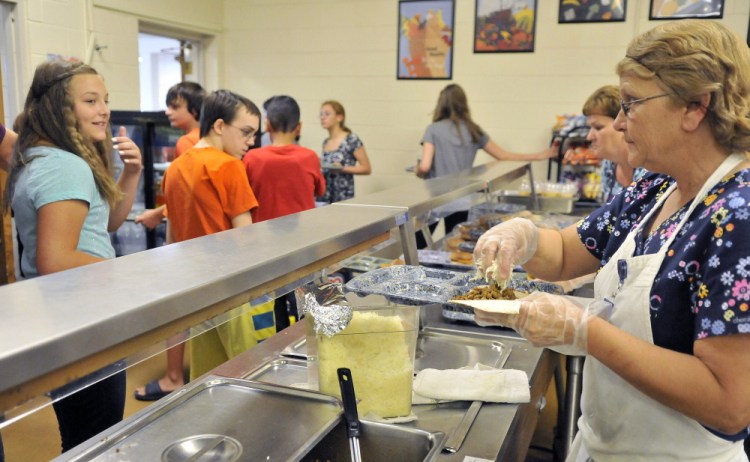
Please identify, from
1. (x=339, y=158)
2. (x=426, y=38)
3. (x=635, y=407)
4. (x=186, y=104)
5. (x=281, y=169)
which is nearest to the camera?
(x=635, y=407)

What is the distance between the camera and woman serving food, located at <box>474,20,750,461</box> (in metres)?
1.04

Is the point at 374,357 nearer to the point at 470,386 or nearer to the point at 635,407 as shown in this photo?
the point at 470,386

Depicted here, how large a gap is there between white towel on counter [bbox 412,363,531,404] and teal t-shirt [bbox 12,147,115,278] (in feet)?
3.64

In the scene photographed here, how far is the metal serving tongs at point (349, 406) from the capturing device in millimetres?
1209

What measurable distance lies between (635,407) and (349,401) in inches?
23.1

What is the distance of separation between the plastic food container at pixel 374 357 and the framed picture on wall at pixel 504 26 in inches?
195

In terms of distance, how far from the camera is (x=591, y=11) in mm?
5477

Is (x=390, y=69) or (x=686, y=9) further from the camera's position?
(x=390, y=69)

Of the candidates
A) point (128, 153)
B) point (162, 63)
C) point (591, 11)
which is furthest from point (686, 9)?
point (162, 63)

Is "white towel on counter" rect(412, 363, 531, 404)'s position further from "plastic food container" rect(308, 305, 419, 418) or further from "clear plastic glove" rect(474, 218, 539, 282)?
"clear plastic glove" rect(474, 218, 539, 282)

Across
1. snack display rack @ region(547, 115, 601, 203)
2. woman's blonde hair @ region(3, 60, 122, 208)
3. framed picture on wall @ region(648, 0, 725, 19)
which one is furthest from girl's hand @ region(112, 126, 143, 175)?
framed picture on wall @ region(648, 0, 725, 19)

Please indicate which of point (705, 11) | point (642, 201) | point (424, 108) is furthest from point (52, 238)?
point (705, 11)

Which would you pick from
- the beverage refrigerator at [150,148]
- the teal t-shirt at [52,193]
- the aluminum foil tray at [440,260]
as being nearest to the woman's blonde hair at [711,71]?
the aluminum foil tray at [440,260]

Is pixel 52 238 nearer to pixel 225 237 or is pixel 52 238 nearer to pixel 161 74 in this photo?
pixel 225 237
